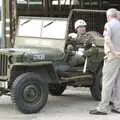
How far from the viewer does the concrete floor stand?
8.92m

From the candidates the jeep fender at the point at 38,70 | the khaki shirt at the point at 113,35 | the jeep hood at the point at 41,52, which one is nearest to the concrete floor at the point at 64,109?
the jeep fender at the point at 38,70

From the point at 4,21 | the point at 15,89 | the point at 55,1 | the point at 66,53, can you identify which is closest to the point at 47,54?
the point at 66,53

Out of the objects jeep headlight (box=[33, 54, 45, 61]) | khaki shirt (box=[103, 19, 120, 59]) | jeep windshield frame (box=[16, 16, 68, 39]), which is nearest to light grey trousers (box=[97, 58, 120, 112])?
khaki shirt (box=[103, 19, 120, 59])

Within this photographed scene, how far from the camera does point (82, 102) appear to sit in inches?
417

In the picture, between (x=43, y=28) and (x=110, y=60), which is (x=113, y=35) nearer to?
(x=110, y=60)

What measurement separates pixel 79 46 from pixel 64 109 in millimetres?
1255

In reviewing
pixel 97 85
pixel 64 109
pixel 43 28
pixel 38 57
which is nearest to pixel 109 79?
pixel 64 109

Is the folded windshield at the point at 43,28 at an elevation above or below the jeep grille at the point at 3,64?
above

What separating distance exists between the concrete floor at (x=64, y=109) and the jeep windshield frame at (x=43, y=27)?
1.33 m

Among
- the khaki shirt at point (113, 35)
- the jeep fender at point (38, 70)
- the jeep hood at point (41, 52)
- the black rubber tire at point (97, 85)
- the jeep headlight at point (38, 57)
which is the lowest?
the black rubber tire at point (97, 85)

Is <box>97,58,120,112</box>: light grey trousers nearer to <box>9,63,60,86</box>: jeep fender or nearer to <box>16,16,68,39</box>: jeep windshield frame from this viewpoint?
<box>9,63,60,86</box>: jeep fender

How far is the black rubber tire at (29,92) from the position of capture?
29.3ft

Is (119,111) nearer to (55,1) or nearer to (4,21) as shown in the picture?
(4,21)

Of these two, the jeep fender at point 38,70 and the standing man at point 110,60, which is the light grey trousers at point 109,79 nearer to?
the standing man at point 110,60
